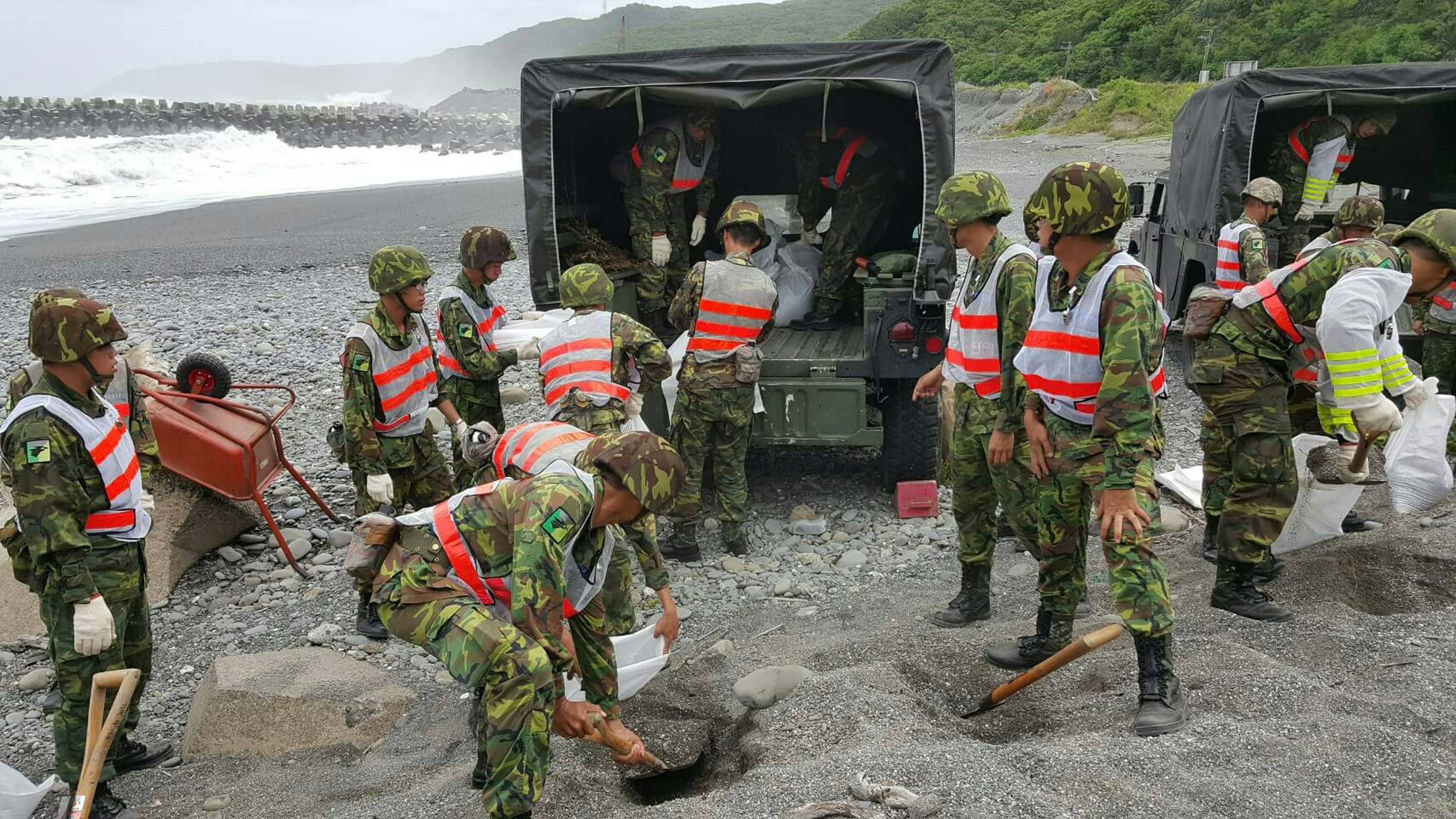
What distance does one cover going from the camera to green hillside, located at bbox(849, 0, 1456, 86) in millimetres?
28594

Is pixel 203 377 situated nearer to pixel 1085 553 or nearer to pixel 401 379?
pixel 401 379

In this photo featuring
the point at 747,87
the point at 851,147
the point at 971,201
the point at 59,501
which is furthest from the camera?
the point at 851,147

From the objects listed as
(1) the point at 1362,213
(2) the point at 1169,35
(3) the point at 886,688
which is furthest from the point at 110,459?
(2) the point at 1169,35

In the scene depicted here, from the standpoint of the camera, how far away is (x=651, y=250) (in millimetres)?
6875

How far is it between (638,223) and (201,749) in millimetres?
4042

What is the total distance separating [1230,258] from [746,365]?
3474mm

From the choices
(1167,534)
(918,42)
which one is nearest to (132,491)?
(918,42)

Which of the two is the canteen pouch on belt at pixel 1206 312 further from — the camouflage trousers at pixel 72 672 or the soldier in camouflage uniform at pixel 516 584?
the camouflage trousers at pixel 72 672

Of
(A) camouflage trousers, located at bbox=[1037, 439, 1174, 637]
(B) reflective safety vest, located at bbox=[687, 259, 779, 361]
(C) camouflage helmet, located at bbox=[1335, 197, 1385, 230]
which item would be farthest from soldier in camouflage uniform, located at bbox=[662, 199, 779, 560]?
(C) camouflage helmet, located at bbox=[1335, 197, 1385, 230]

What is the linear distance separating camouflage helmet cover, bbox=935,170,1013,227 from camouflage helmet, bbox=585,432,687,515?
1.89m

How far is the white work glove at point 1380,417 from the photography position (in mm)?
3943

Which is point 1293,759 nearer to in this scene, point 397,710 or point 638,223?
point 397,710

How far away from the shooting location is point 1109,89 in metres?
33.7

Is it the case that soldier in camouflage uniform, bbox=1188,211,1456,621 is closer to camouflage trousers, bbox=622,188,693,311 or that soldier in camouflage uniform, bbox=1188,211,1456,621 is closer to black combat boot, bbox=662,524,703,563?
black combat boot, bbox=662,524,703,563
